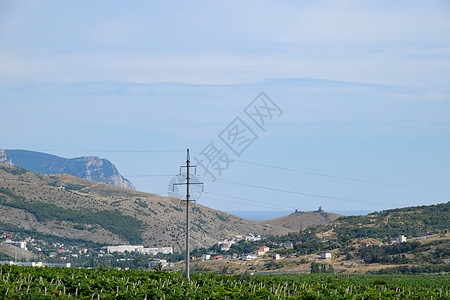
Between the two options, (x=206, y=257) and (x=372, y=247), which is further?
(x=206, y=257)

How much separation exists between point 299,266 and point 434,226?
49185 millimetres

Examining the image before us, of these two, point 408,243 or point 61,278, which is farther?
point 408,243

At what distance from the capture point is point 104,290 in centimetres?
4031

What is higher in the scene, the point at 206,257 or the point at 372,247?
the point at 372,247

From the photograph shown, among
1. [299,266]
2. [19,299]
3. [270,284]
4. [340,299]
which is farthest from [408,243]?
[19,299]

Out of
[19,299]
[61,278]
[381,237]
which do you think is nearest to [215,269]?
[381,237]

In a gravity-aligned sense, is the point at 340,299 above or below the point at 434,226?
below

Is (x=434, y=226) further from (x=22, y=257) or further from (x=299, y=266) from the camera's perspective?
(x=22, y=257)

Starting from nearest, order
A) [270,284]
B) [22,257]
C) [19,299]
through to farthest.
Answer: [19,299] < [270,284] < [22,257]

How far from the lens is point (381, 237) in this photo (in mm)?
159500

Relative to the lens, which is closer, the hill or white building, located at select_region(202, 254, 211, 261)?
the hill

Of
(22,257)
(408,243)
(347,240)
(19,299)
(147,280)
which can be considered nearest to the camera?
(19,299)

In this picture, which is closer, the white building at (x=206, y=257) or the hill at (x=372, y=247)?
the hill at (x=372, y=247)

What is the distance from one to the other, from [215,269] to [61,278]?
3887 inches
